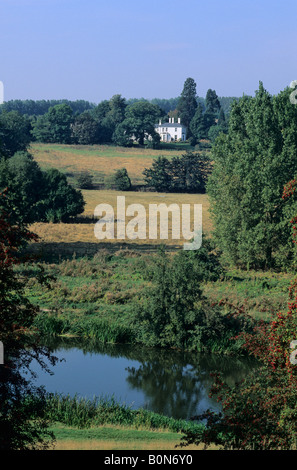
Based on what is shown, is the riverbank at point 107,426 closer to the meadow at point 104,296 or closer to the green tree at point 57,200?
the meadow at point 104,296

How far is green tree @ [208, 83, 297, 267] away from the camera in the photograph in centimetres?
3891

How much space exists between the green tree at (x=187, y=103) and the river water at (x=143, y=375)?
143m

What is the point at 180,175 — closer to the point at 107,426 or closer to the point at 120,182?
the point at 120,182

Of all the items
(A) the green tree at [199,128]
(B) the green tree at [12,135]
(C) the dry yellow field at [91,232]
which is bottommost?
(C) the dry yellow field at [91,232]

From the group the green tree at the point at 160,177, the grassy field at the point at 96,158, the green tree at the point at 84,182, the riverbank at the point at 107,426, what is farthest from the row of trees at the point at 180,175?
the riverbank at the point at 107,426

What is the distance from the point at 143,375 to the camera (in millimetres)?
23281

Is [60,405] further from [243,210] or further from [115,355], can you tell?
[243,210]

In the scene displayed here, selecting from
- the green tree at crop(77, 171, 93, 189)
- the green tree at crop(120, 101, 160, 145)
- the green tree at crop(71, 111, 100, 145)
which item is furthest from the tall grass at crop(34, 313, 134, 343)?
the green tree at crop(120, 101, 160, 145)

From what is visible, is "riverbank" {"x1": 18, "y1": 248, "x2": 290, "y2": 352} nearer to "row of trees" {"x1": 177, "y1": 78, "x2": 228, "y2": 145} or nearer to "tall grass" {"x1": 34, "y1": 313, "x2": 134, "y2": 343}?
"tall grass" {"x1": 34, "y1": 313, "x2": 134, "y2": 343}

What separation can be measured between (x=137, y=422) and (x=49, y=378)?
6065 mm

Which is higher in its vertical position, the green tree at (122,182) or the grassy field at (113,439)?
the green tree at (122,182)

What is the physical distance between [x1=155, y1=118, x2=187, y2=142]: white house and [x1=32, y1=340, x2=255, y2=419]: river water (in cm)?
13256

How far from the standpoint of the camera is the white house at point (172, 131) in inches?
6102
